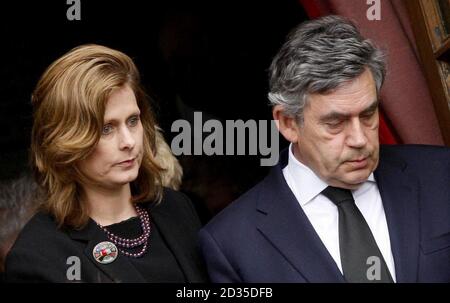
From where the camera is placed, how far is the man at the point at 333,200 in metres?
3.19

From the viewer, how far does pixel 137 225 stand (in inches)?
130

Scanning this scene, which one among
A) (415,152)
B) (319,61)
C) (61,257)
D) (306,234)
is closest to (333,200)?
(306,234)

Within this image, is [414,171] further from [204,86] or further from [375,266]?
[204,86]

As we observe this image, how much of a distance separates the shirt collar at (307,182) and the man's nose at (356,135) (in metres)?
0.22

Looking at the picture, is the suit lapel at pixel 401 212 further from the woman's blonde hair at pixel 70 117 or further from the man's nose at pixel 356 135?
the woman's blonde hair at pixel 70 117

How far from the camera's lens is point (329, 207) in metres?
3.34

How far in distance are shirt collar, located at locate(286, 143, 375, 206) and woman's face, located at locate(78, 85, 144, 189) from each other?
2.08ft

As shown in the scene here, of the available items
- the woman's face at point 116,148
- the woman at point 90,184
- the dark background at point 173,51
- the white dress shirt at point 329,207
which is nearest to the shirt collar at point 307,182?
the white dress shirt at point 329,207

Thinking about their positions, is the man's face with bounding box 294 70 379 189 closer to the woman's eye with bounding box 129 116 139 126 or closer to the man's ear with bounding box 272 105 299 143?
the man's ear with bounding box 272 105 299 143

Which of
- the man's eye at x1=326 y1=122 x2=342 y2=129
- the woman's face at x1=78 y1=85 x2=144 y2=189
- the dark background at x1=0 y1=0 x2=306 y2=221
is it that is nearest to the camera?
the woman's face at x1=78 y1=85 x2=144 y2=189

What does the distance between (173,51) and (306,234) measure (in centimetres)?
186

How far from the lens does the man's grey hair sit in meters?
3.20

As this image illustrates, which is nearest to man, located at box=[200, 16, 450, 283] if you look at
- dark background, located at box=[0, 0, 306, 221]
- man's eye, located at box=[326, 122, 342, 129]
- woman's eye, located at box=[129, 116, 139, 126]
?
man's eye, located at box=[326, 122, 342, 129]
